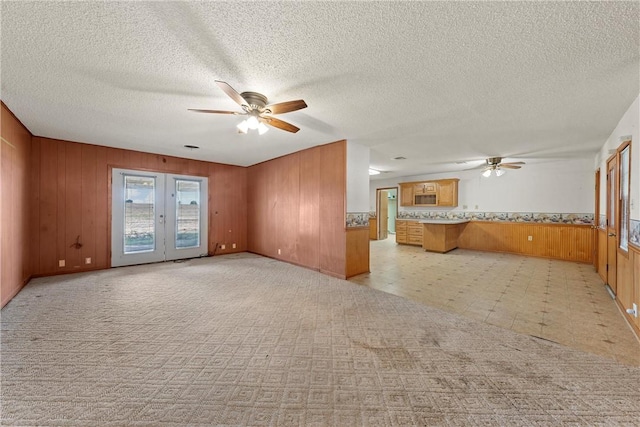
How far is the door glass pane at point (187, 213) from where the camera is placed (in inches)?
238

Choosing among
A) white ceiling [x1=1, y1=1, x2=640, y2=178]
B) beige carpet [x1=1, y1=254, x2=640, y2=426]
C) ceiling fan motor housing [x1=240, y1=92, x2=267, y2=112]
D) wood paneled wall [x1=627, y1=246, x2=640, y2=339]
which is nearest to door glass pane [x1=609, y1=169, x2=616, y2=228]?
white ceiling [x1=1, y1=1, x2=640, y2=178]

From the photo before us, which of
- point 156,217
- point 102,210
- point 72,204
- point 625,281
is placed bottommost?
point 625,281

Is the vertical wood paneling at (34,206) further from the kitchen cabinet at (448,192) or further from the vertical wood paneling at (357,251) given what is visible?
the kitchen cabinet at (448,192)

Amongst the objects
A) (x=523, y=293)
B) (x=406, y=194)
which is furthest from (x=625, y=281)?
(x=406, y=194)

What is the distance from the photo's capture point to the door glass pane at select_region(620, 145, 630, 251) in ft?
9.84

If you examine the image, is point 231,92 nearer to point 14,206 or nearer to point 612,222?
point 14,206

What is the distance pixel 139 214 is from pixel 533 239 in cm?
975

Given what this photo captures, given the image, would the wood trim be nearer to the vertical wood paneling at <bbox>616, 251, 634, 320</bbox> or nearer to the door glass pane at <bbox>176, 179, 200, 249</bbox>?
the vertical wood paneling at <bbox>616, 251, 634, 320</bbox>

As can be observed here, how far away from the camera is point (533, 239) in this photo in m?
6.54

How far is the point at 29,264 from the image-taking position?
424 cm

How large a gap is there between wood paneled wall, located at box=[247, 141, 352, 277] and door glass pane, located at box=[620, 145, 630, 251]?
361cm

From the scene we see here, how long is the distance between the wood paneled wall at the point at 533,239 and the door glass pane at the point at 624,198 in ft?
11.0

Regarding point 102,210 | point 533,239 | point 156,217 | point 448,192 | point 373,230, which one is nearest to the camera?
point 102,210

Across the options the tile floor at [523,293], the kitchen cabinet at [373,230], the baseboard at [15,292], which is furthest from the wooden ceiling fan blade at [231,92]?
the kitchen cabinet at [373,230]
